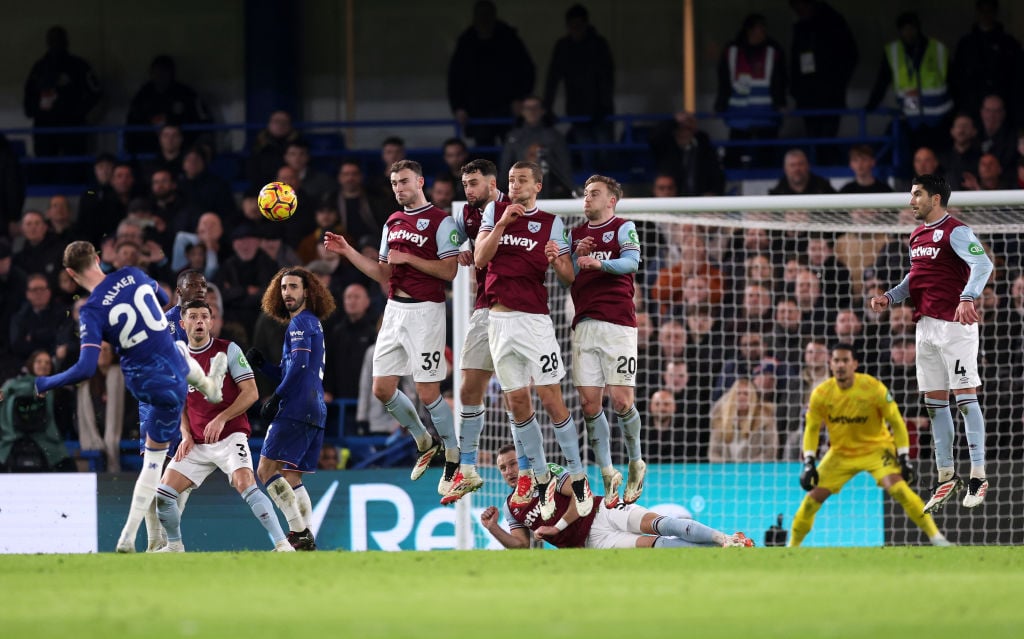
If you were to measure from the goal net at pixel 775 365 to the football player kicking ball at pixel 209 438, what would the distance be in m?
2.33

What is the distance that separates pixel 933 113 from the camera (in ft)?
55.6

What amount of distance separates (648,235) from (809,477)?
3741 millimetres

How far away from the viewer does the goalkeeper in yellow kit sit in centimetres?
1287

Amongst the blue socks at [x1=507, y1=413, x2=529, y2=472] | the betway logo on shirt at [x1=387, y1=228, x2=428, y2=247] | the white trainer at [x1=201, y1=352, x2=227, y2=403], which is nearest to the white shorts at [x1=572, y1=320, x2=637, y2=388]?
the blue socks at [x1=507, y1=413, x2=529, y2=472]

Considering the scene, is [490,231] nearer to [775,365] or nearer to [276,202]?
[276,202]

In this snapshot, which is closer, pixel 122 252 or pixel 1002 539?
pixel 1002 539

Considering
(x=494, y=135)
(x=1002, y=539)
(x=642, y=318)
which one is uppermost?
(x=494, y=135)

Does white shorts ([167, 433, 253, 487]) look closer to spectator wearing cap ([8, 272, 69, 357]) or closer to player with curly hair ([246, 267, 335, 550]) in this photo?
player with curly hair ([246, 267, 335, 550])

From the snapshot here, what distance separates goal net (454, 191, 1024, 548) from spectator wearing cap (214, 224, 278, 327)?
9.72 feet

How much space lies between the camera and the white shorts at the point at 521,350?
392 inches

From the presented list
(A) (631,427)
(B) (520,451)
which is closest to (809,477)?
(A) (631,427)

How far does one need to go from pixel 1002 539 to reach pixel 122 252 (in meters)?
8.85

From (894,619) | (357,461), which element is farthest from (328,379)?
(894,619)

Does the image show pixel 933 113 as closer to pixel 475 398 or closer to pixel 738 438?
pixel 738 438
